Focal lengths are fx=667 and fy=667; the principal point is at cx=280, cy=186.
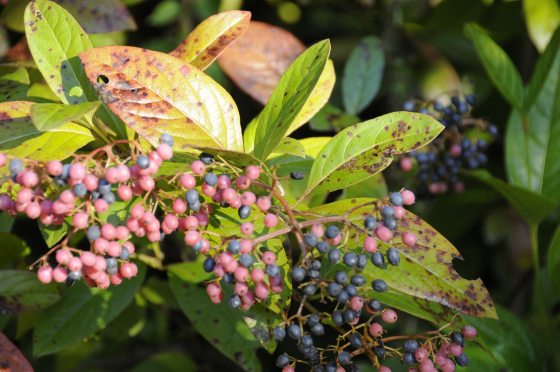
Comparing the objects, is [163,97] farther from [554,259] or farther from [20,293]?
[554,259]

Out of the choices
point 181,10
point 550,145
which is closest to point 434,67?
point 550,145

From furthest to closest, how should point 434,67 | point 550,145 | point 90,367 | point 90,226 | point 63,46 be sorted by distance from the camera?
point 434,67 < point 90,367 < point 550,145 < point 63,46 < point 90,226

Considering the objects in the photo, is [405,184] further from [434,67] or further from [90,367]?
[90,367]

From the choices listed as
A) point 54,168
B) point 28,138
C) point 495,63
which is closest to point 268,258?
point 54,168

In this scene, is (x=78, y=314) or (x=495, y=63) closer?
(x=78, y=314)

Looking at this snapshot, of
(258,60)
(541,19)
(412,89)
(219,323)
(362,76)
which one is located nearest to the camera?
(219,323)

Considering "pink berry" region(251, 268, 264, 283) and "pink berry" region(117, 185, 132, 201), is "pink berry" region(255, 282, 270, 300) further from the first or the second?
"pink berry" region(117, 185, 132, 201)

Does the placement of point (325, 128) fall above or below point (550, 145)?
above
